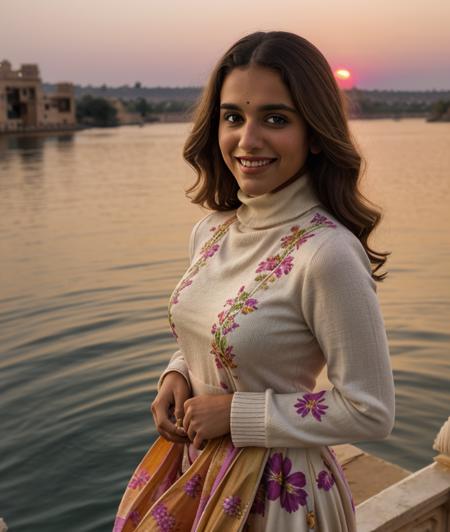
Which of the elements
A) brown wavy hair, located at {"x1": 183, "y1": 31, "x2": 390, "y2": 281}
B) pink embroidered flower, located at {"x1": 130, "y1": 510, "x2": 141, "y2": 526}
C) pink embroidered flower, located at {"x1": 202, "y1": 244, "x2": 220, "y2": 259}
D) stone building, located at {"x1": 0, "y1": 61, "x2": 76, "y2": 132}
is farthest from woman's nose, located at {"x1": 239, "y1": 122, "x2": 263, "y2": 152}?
stone building, located at {"x1": 0, "y1": 61, "x2": 76, "y2": 132}

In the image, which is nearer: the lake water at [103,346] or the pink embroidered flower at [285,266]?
the pink embroidered flower at [285,266]

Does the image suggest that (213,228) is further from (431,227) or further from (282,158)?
(431,227)

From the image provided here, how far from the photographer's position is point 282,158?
1.85m

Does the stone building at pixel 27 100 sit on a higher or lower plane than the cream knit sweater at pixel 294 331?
lower

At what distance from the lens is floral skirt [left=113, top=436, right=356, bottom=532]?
5.76 ft

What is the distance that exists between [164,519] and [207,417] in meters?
0.28

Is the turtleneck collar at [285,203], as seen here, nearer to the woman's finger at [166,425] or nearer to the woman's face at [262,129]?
the woman's face at [262,129]

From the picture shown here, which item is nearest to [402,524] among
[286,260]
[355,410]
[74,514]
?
[355,410]

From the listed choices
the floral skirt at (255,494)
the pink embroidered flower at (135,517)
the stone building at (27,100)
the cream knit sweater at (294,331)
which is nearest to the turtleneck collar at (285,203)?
the cream knit sweater at (294,331)

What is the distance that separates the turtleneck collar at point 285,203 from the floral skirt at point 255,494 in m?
0.57

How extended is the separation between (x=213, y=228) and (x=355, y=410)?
75 cm

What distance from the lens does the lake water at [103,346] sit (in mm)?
5227

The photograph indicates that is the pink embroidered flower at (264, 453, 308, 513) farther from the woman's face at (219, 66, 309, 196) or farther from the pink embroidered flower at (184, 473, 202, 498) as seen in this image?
the woman's face at (219, 66, 309, 196)

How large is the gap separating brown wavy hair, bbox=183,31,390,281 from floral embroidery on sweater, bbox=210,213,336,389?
3.6 inches
